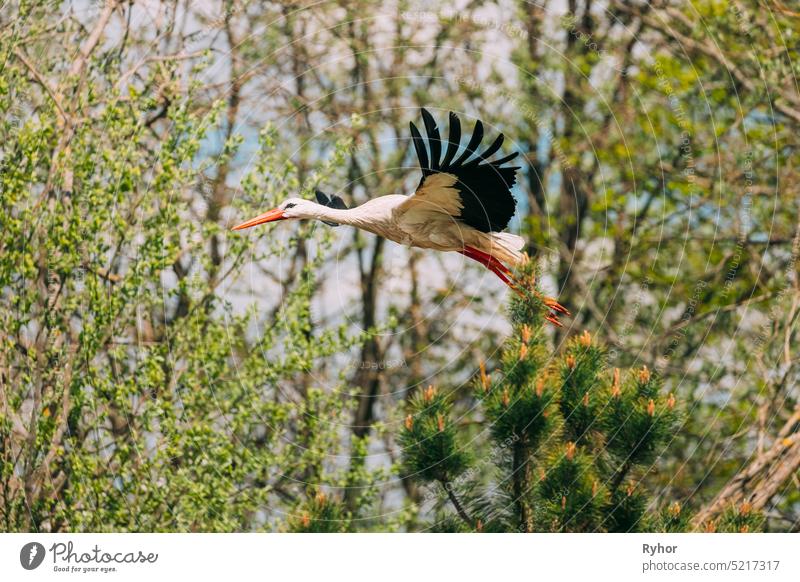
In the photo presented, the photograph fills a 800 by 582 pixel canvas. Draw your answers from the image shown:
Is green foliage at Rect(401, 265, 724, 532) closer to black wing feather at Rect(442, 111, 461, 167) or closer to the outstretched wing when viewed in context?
the outstretched wing

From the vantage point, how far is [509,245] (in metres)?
5.54

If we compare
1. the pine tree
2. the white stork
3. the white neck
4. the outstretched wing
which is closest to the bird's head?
the white stork

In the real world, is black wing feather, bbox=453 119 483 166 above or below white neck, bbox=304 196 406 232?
above

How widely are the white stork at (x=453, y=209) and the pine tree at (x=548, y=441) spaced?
25cm

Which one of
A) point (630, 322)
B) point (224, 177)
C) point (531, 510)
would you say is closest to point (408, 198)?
point (531, 510)

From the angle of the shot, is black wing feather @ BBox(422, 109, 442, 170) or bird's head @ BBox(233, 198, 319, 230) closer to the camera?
black wing feather @ BBox(422, 109, 442, 170)

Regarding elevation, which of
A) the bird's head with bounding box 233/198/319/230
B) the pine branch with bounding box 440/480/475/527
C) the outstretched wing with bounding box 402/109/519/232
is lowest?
the pine branch with bounding box 440/480/475/527

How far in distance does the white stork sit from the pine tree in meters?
0.25

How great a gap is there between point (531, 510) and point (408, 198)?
1423 mm

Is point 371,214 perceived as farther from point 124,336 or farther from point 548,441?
point 124,336

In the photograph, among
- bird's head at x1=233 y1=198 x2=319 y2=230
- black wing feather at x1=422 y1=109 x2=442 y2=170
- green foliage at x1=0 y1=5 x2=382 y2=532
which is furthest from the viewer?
A: green foliage at x1=0 y1=5 x2=382 y2=532

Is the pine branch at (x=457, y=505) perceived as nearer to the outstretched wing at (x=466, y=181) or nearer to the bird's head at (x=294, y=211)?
the outstretched wing at (x=466, y=181)

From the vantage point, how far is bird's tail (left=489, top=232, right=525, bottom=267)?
5.53m
